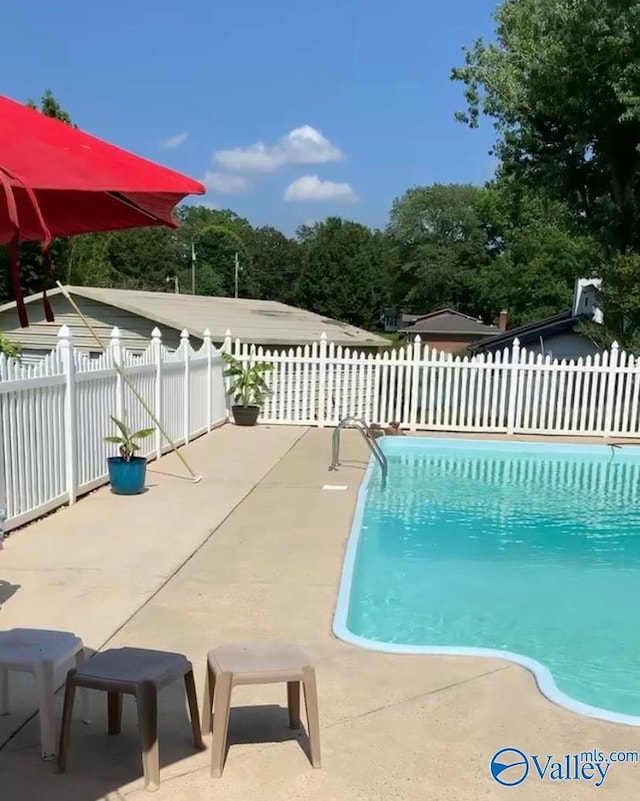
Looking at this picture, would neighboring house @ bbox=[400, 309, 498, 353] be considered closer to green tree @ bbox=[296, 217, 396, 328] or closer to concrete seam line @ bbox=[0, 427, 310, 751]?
green tree @ bbox=[296, 217, 396, 328]

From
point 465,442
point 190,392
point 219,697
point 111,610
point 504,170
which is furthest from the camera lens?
point 504,170

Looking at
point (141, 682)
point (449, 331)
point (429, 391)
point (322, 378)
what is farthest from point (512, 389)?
point (449, 331)

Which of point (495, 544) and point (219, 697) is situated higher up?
point (219, 697)

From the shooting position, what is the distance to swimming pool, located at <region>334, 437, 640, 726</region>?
454 centimetres

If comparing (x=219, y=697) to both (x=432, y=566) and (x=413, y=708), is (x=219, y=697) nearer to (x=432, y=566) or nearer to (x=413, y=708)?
(x=413, y=708)

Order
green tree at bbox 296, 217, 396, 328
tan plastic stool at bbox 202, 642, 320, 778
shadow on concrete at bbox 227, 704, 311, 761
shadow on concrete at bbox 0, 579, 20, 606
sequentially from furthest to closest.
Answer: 1. green tree at bbox 296, 217, 396, 328
2. shadow on concrete at bbox 0, 579, 20, 606
3. shadow on concrete at bbox 227, 704, 311, 761
4. tan plastic stool at bbox 202, 642, 320, 778

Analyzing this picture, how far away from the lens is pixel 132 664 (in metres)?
2.71

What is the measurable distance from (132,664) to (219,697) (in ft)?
1.17

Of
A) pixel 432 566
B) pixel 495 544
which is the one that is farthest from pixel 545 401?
pixel 432 566

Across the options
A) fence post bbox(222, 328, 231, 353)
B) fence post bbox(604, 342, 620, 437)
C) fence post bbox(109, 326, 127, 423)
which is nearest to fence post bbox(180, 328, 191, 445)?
fence post bbox(109, 326, 127, 423)

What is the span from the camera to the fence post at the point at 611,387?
506 inches

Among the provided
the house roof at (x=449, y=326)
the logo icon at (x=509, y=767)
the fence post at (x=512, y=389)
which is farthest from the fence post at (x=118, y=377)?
the house roof at (x=449, y=326)

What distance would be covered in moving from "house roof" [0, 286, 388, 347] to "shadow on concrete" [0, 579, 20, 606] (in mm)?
7932

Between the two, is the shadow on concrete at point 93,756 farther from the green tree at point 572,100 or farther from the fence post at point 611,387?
the green tree at point 572,100
